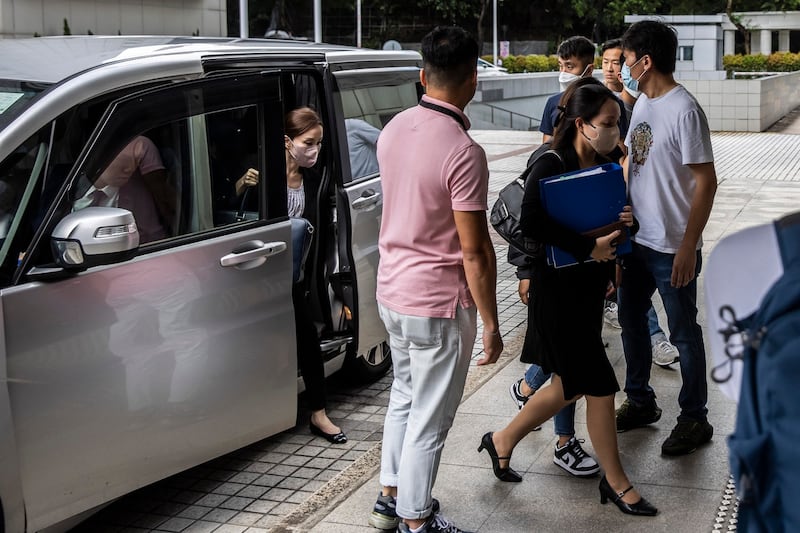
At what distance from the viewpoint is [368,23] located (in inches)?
2926

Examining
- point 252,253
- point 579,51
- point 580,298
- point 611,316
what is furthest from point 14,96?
point 611,316

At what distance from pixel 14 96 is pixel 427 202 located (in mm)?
1583

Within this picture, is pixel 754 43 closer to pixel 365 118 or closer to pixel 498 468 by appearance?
pixel 365 118

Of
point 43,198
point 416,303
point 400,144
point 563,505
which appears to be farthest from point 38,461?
point 563,505

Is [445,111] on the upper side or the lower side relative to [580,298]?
upper

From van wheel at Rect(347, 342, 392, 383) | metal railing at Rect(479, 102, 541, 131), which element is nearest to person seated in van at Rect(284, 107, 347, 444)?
van wheel at Rect(347, 342, 392, 383)

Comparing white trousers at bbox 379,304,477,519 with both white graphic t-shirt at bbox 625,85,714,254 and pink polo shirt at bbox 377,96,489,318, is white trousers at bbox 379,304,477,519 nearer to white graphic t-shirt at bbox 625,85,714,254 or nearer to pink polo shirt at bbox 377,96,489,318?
pink polo shirt at bbox 377,96,489,318

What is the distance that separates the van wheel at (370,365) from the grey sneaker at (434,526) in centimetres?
217

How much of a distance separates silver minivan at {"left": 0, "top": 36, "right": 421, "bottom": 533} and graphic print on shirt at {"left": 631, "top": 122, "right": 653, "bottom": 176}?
1.56m

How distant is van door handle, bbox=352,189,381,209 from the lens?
17.9ft

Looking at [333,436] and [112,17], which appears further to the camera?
[112,17]

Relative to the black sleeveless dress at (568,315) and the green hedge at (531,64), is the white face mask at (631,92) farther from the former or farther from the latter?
the green hedge at (531,64)

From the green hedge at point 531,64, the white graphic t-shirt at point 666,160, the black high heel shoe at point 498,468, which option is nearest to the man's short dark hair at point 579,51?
the white graphic t-shirt at point 666,160

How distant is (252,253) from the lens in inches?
175
